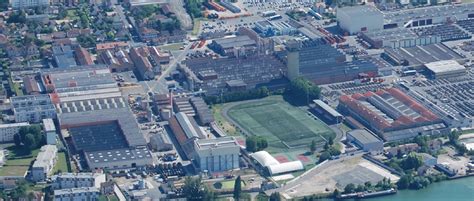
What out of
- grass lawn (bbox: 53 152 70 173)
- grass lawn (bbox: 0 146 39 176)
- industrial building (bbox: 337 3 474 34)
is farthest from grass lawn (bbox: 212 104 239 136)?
industrial building (bbox: 337 3 474 34)

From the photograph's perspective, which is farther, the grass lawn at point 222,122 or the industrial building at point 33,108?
the industrial building at point 33,108

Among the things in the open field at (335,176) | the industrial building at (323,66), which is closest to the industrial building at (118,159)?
the open field at (335,176)

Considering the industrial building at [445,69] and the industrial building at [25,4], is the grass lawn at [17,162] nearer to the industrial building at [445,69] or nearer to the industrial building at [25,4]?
the industrial building at [445,69]

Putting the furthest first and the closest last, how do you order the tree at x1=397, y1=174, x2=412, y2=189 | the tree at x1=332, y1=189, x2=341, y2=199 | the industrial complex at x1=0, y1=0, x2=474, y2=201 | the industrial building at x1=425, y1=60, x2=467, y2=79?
the industrial building at x1=425, y1=60, x2=467, y2=79 < the industrial complex at x1=0, y1=0, x2=474, y2=201 < the tree at x1=397, y1=174, x2=412, y2=189 < the tree at x1=332, y1=189, x2=341, y2=199

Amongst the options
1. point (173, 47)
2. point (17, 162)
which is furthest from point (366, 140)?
point (173, 47)

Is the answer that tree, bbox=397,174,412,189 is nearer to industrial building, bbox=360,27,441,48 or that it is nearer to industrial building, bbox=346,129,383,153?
industrial building, bbox=346,129,383,153

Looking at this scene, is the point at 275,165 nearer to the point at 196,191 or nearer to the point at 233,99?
the point at 196,191

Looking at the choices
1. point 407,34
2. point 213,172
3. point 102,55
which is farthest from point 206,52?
point 213,172
